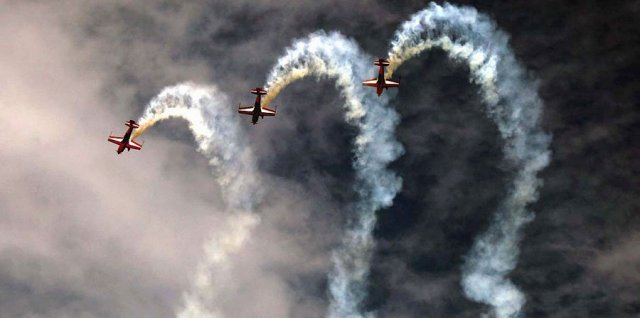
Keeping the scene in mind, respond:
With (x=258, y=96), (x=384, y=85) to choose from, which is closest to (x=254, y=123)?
(x=258, y=96)

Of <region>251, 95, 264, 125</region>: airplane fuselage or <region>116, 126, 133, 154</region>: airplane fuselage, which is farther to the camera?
<region>116, 126, 133, 154</region>: airplane fuselage

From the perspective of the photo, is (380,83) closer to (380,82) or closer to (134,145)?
(380,82)

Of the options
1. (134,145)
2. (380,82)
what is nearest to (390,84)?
(380,82)

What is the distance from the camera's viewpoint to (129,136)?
10506 cm

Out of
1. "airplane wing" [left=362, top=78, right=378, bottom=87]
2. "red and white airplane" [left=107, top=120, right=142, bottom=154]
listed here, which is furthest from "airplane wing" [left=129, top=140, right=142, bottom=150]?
"airplane wing" [left=362, top=78, right=378, bottom=87]

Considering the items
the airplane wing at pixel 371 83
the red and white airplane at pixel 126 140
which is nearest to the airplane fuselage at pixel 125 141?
the red and white airplane at pixel 126 140

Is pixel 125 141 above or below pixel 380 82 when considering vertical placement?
below

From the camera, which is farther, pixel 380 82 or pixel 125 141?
pixel 125 141

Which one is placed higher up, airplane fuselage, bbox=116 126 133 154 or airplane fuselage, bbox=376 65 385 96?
airplane fuselage, bbox=376 65 385 96

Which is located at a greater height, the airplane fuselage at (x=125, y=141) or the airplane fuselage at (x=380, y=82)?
the airplane fuselage at (x=380, y=82)

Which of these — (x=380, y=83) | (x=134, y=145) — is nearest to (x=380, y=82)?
(x=380, y=83)

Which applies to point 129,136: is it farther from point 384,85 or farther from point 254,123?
point 384,85

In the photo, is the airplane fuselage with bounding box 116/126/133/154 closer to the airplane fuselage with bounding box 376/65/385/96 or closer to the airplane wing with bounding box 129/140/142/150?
the airplane wing with bounding box 129/140/142/150

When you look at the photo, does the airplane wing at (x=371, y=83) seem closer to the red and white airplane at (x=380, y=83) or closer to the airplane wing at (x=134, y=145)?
the red and white airplane at (x=380, y=83)
